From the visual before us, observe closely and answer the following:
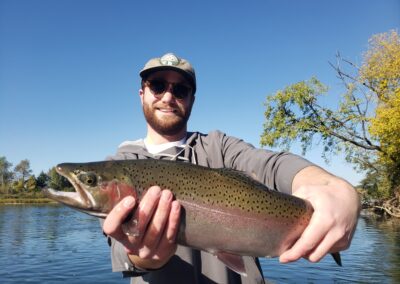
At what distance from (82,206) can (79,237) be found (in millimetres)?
21651

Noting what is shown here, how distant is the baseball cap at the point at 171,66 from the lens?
4051mm

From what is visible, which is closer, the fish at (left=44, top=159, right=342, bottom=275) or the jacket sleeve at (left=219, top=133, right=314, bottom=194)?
the fish at (left=44, top=159, right=342, bottom=275)

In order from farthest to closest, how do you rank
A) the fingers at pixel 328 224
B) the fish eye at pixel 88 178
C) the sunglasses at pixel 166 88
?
the sunglasses at pixel 166 88
the fish eye at pixel 88 178
the fingers at pixel 328 224

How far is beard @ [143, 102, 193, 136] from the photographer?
159 inches

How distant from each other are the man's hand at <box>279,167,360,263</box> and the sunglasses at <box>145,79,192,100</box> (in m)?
2.10

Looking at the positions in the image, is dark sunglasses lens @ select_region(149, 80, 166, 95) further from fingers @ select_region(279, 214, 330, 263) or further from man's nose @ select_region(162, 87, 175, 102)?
fingers @ select_region(279, 214, 330, 263)

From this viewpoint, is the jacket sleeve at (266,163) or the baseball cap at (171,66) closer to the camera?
the jacket sleeve at (266,163)

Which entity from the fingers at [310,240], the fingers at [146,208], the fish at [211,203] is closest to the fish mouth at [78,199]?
the fish at [211,203]

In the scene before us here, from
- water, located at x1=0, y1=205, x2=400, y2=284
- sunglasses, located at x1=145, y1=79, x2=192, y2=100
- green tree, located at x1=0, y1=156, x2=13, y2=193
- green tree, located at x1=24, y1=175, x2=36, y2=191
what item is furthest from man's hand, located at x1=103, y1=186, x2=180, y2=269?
green tree, located at x1=0, y1=156, x2=13, y2=193

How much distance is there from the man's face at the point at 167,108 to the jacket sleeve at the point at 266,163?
0.60 metres

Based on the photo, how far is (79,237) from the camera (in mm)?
22703

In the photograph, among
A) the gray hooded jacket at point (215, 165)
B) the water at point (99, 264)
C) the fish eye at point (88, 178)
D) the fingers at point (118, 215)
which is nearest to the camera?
the fingers at point (118, 215)

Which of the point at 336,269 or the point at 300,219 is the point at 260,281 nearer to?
the point at 300,219

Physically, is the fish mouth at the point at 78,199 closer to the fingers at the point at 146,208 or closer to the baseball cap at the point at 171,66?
the fingers at the point at 146,208
